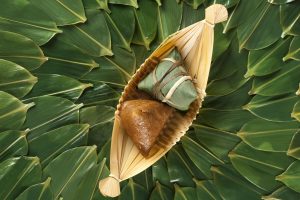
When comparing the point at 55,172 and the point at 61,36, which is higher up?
the point at 61,36

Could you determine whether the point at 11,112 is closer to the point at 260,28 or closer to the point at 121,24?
the point at 121,24

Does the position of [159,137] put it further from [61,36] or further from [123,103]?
[61,36]

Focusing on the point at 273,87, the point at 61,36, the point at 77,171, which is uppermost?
the point at 61,36

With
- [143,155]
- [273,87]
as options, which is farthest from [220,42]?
[143,155]

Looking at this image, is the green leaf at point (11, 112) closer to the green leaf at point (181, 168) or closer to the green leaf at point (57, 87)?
the green leaf at point (57, 87)

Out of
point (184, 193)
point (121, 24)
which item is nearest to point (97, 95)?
point (121, 24)

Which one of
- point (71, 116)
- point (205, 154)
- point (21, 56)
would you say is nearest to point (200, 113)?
point (205, 154)

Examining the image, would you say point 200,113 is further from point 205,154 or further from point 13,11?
point 13,11
